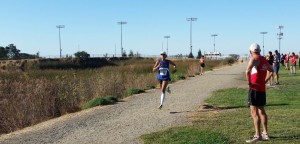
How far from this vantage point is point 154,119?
464 inches

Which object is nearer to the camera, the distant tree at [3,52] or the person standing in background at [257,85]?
the person standing in background at [257,85]

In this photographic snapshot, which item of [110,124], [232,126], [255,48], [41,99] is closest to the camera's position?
[255,48]

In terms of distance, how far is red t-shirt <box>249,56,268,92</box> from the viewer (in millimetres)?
8448

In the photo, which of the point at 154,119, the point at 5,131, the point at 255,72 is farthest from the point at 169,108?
the point at 255,72

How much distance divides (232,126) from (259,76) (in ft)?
6.75

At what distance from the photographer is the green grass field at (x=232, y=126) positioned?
889 cm

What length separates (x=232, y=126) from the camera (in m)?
10.2

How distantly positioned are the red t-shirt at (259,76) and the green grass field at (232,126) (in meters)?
1.02

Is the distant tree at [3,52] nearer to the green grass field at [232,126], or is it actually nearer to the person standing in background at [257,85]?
the green grass field at [232,126]

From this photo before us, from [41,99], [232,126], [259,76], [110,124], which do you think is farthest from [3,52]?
[259,76]

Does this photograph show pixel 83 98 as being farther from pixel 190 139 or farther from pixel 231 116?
pixel 190 139

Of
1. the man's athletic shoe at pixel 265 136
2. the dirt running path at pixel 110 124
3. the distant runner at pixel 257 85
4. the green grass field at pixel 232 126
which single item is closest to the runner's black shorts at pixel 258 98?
the distant runner at pixel 257 85

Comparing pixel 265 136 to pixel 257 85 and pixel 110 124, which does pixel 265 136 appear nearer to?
pixel 257 85

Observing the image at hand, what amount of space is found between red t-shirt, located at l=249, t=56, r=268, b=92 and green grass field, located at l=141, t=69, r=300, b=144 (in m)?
1.02
